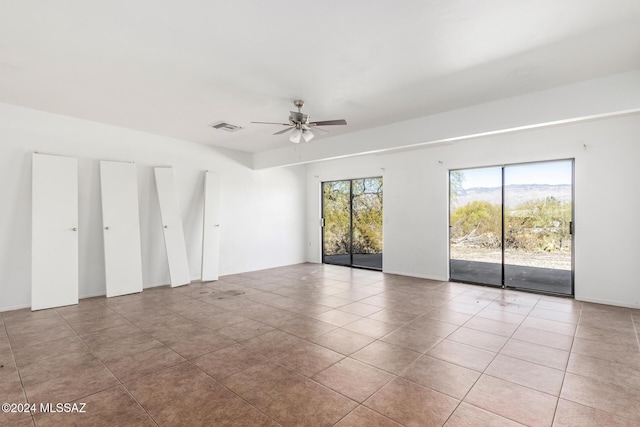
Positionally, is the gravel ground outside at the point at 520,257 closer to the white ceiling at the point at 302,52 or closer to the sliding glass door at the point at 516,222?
the sliding glass door at the point at 516,222

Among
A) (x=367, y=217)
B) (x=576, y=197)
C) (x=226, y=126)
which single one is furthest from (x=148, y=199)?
(x=576, y=197)

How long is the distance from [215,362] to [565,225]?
5.94 m

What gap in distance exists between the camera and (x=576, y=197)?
513cm

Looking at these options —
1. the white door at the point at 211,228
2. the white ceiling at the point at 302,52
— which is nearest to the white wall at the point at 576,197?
the white ceiling at the point at 302,52

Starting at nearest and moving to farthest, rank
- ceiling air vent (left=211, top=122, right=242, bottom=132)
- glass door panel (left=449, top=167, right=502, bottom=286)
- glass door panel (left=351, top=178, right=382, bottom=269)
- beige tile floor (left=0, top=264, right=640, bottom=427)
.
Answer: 1. beige tile floor (left=0, top=264, right=640, bottom=427)
2. ceiling air vent (left=211, top=122, right=242, bottom=132)
3. glass door panel (left=449, top=167, right=502, bottom=286)
4. glass door panel (left=351, top=178, right=382, bottom=269)

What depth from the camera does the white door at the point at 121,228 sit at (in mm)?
5305

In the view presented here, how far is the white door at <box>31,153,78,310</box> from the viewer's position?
15.1 ft

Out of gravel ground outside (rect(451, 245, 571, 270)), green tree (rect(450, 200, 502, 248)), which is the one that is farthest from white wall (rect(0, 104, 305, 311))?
gravel ground outside (rect(451, 245, 571, 270))

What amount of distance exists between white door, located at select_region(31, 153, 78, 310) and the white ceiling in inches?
40.2

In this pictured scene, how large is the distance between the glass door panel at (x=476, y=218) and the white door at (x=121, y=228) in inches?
247

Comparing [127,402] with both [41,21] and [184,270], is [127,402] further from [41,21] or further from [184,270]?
[184,270]

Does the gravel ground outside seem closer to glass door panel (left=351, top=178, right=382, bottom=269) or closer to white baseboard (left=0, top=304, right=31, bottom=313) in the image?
glass door panel (left=351, top=178, right=382, bottom=269)

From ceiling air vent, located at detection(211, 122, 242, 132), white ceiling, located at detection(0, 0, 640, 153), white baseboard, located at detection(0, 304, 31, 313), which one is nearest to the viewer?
white ceiling, located at detection(0, 0, 640, 153)

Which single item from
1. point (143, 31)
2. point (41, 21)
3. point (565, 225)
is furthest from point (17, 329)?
point (565, 225)
